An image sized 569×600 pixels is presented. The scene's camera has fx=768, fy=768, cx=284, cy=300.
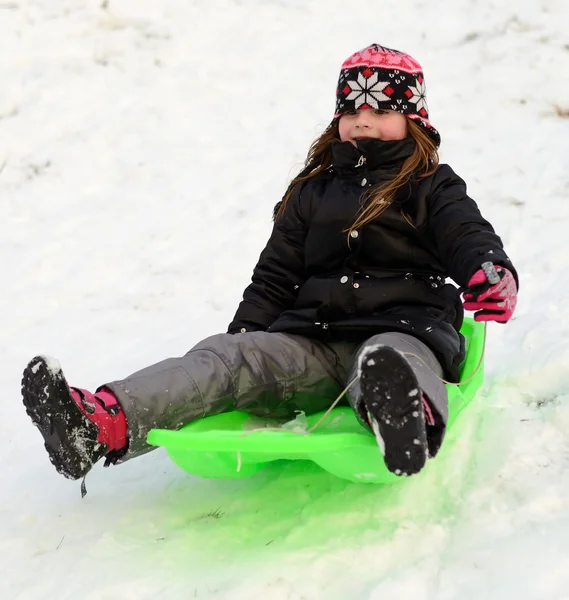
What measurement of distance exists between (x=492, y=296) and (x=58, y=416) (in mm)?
1037

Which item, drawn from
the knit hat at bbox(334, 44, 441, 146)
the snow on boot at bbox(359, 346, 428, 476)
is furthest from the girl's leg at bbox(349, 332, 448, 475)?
the knit hat at bbox(334, 44, 441, 146)

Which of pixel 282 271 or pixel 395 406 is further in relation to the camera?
pixel 282 271

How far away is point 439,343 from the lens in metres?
2.02

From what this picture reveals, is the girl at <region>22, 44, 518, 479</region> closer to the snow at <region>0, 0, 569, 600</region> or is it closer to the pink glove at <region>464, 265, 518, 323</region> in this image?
the pink glove at <region>464, 265, 518, 323</region>

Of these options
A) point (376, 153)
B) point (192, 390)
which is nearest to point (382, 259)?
point (376, 153)

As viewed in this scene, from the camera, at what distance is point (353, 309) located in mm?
2201

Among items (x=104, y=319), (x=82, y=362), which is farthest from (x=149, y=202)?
(x=82, y=362)

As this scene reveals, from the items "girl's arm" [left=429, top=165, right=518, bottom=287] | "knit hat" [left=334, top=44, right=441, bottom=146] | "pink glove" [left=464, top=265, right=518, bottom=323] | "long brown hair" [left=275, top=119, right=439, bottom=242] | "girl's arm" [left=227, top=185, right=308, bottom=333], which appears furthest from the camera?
"girl's arm" [left=227, top=185, right=308, bottom=333]

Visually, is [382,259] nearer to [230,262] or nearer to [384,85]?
[384,85]

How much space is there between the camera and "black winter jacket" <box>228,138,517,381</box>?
208cm

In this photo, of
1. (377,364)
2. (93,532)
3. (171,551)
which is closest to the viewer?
(377,364)

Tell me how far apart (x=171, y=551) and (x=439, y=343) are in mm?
855

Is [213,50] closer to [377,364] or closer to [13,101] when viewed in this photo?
[13,101]

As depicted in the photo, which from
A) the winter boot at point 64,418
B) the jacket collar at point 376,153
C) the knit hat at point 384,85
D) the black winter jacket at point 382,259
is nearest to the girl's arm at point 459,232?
the black winter jacket at point 382,259
